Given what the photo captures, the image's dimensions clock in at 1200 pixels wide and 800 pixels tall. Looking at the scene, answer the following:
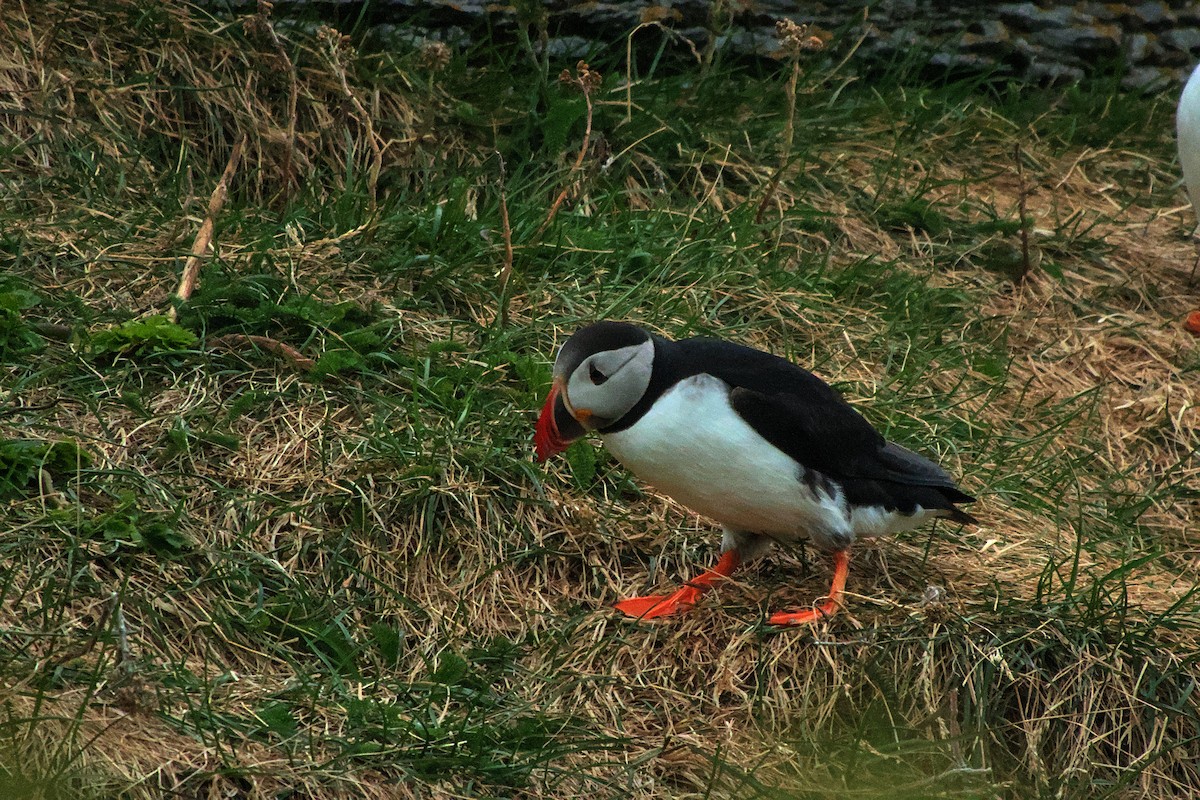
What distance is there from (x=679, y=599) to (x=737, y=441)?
478mm

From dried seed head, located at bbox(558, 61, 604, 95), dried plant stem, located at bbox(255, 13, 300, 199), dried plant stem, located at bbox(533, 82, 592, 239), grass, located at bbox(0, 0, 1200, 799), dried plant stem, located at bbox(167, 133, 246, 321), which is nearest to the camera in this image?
grass, located at bbox(0, 0, 1200, 799)

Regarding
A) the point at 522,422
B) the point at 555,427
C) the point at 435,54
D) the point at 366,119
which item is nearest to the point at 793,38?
the point at 435,54

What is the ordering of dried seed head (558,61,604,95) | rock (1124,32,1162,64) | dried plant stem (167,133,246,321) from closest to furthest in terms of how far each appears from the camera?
dried plant stem (167,133,246,321), dried seed head (558,61,604,95), rock (1124,32,1162,64)

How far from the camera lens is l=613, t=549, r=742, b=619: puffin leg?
3.30 metres

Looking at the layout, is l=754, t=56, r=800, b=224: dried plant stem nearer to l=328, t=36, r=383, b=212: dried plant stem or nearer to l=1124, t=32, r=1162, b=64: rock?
l=328, t=36, r=383, b=212: dried plant stem

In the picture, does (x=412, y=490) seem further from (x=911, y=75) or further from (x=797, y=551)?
(x=911, y=75)

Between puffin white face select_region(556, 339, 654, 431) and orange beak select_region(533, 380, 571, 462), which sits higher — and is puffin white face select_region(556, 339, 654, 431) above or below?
above

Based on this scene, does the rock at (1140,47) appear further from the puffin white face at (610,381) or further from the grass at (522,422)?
the puffin white face at (610,381)

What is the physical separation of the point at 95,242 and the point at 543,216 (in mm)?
1403

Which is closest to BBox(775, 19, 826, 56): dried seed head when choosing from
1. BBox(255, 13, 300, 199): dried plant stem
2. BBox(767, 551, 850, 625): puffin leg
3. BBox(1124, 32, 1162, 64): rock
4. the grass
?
the grass

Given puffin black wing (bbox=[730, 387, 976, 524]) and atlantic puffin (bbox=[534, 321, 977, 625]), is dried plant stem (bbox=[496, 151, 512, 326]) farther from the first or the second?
puffin black wing (bbox=[730, 387, 976, 524])

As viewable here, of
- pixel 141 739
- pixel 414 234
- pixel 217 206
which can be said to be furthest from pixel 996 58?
pixel 141 739

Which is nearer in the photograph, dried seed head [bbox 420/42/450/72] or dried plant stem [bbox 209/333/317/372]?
dried plant stem [bbox 209/333/317/372]

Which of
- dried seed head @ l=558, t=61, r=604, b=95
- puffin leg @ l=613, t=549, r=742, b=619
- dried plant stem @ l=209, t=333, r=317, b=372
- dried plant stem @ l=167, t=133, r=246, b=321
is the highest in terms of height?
dried seed head @ l=558, t=61, r=604, b=95
